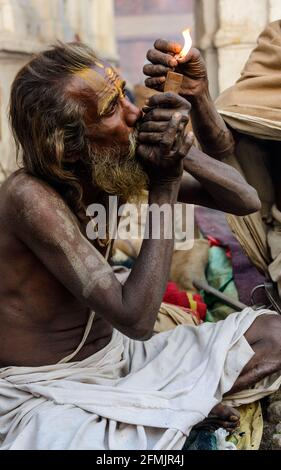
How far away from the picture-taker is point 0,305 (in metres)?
3.73

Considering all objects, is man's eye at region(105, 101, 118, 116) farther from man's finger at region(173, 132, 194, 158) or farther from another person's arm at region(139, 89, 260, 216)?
another person's arm at region(139, 89, 260, 216)

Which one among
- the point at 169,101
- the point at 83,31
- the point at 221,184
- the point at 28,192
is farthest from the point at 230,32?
the point at 83,31

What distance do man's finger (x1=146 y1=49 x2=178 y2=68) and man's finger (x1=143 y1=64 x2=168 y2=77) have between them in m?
0.02

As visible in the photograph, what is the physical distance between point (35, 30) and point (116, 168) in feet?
20.7

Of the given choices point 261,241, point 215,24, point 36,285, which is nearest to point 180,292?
point 261,241

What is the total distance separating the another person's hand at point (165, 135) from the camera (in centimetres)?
348

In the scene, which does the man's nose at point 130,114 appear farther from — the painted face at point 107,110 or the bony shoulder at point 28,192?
the bony shoulder at point 28,192

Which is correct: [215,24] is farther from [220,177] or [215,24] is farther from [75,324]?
[75,324]

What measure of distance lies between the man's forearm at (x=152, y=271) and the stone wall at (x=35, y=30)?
8.86ft

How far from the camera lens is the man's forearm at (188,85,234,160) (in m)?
4.51

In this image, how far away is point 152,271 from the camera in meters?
3.54

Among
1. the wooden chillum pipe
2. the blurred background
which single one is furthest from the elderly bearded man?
the blurred background

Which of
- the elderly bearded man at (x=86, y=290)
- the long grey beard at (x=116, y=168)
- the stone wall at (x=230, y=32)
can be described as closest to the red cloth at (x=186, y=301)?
the elderly bearded man at (x=86, y=290)

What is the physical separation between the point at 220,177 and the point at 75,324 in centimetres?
88
